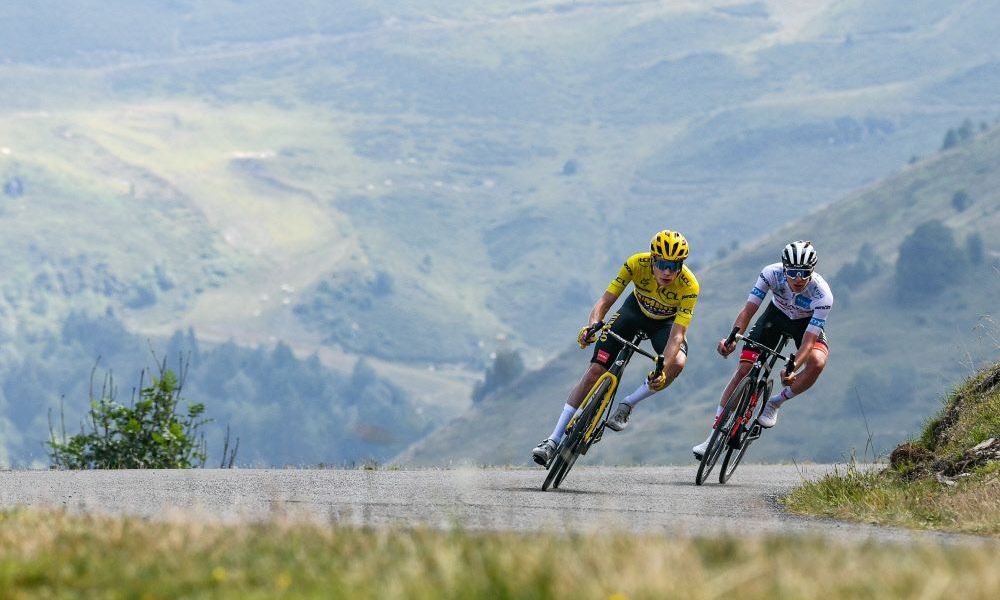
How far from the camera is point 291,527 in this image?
7457 mm

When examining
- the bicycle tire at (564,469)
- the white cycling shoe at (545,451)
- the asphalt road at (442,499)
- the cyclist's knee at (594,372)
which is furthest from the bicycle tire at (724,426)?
the white cycling shoe at (545,451)

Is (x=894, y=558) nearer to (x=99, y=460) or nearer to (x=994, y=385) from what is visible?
(x=994, y=385)

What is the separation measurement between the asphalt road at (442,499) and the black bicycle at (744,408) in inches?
15.0

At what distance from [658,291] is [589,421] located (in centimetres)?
173

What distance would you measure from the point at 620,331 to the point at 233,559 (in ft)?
29.9

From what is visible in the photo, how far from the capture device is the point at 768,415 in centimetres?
1628

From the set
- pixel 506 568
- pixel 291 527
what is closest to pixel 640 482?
pixel 291 527

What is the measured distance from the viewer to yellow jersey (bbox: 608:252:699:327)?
15.2 metres

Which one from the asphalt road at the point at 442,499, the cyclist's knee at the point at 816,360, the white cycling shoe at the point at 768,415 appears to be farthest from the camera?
the white cycling shoe at the point at 768,415

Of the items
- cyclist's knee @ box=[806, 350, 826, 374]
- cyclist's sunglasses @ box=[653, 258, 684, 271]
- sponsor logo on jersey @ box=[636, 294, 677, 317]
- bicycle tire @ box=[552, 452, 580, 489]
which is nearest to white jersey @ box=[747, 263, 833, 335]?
cyclist's knee @ box=[806, 350, 826, 374]

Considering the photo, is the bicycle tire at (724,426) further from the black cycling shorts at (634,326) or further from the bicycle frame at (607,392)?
the bicycle frame at (607,392)

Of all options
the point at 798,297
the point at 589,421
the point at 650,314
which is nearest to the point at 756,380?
the point at 798,297

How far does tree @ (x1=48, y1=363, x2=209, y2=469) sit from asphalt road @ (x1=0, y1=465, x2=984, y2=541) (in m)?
2.85

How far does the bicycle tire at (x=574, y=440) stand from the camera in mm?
14062
